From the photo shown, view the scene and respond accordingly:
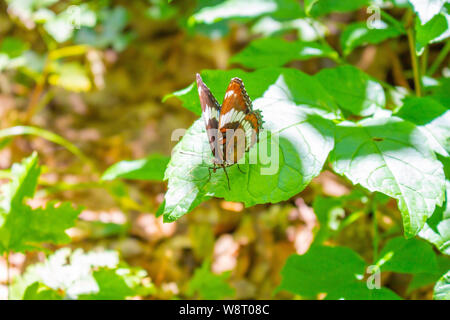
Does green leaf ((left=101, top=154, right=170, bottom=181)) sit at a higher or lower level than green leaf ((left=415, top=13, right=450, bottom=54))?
lower

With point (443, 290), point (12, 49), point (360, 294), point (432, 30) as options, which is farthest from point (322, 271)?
point (12, 49)

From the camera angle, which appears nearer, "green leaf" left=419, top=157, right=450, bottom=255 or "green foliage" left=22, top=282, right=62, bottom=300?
"green leaf" left=419, top=157, right=450, bottom=255

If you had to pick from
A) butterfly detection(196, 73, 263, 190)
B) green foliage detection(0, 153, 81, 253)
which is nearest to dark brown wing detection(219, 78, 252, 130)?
butterfly detection(196, 73, 263, 190)

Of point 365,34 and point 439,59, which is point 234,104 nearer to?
point 365,34

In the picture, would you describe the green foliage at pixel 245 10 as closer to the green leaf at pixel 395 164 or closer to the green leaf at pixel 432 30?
the green leaf at pixel 432 30

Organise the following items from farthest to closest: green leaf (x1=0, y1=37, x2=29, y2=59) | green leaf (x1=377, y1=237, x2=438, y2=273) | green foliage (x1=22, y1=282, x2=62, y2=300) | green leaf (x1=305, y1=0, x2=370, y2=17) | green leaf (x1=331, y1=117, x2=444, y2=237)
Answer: green leaf (x1=0, y1=37, x2=29, y2=59), green leaf (x1=305, y1=0, x2=370, y2=17), green foliage (x1=22, y1=282, x2=62, y2=300), green leaf (x1=377, y1=237, x2=438, y2=273), green leaf (x1=331, y1=117, x2=444, y2=237)

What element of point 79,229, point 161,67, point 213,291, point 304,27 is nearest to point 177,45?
point 161,67

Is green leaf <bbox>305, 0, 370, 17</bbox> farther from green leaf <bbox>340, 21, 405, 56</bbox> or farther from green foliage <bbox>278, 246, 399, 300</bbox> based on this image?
green foliage <bbox>278, 246, 399, 300</bbox>
